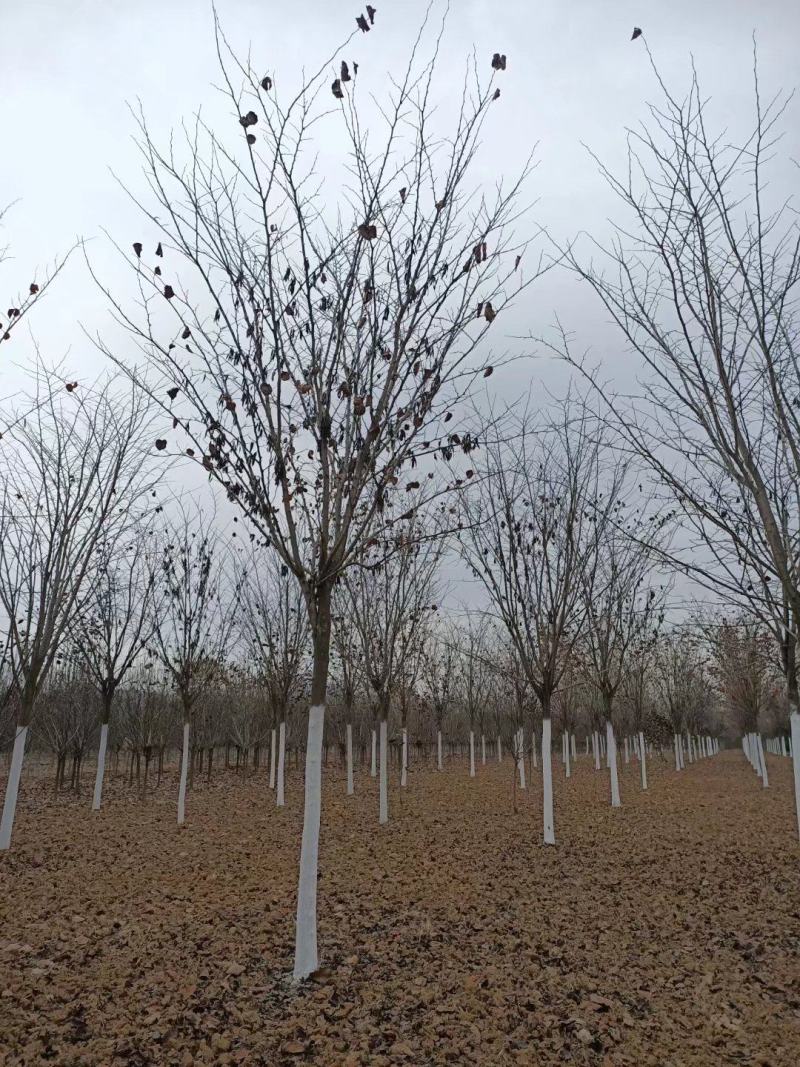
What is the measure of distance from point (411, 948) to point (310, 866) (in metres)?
1.20

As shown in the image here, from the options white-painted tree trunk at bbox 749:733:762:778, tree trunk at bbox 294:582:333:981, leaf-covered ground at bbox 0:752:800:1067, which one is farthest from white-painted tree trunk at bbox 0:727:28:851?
white-painted tree trunk at bbox 749:733:762:778

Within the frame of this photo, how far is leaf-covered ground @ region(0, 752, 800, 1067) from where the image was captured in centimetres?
363

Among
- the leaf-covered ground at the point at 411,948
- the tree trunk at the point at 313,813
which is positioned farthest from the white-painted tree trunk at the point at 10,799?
the tree trunk at the point at 313,813

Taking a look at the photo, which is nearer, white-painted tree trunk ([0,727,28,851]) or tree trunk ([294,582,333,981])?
tree trunk ([294,582,333,981])

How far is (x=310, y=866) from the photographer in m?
4.51

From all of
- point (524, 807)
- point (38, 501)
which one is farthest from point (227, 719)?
point (38, 501)

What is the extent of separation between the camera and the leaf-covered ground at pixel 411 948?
143 inches

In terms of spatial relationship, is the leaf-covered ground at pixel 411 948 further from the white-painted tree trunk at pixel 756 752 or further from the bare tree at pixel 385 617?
the white-painted tree trunk at pixel 756 752

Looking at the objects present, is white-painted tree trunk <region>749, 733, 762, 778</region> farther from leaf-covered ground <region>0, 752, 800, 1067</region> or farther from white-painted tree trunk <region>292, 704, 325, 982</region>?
white-painted tree trunk <region>292, 704, 325, 982</region>

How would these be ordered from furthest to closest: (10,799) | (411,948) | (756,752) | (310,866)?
1. (756,752)
2. (10,799)
3. (411,948)
4. (310,866)

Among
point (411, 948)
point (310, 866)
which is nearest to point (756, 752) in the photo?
point (411, 948)

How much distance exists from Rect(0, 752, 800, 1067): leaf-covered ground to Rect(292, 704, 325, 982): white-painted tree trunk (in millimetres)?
153

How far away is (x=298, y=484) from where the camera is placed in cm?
510

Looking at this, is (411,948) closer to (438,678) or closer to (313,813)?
(313,813)
